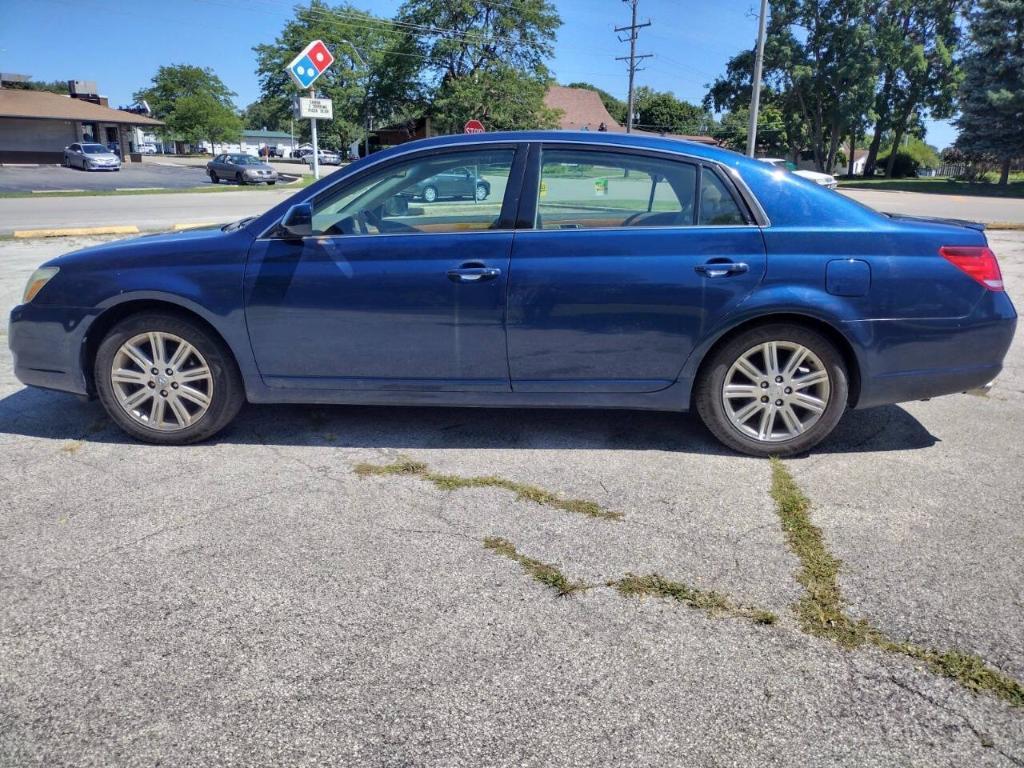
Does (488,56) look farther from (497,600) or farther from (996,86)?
(497,600)

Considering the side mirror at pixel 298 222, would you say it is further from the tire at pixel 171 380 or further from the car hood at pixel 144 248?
the tire at pixel 171 380

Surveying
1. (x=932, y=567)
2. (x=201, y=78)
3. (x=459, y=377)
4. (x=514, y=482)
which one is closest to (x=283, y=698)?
(x=514, y=482)

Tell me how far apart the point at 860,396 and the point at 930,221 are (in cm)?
110

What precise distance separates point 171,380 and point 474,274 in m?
1.79

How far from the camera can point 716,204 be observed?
409cm

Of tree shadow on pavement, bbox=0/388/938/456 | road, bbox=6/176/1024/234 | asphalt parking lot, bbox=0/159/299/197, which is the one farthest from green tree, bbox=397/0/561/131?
tree shadow on pavement, bbox=0/388/938/456

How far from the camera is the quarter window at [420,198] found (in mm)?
4207

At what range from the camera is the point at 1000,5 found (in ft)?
124

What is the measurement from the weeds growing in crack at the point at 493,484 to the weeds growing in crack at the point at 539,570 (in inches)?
17.3

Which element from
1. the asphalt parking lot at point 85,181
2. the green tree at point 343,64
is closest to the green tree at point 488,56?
the green tree at point 343,64

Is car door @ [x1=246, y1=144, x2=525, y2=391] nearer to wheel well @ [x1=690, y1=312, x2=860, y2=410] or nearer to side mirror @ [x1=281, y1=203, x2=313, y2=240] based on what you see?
side mirror @ [x1=281, y1=203, x2=313, y2=240]

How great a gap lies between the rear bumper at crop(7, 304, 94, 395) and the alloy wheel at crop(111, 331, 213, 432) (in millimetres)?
238

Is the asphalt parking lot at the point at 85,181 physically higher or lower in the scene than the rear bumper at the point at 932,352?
higher

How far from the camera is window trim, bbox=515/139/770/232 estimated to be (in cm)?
406
